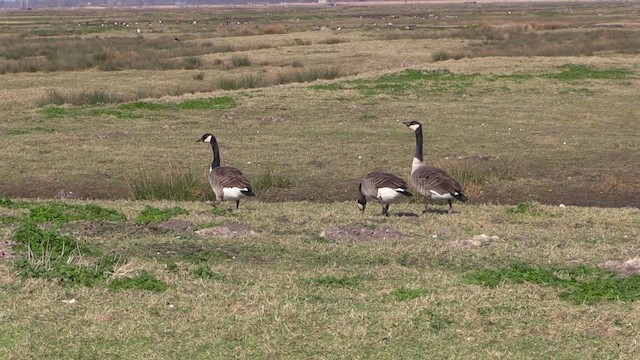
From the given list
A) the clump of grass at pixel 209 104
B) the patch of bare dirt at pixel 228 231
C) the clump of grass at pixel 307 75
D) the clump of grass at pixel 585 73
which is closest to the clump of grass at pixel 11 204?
the patch of bare dirt at pixel 228 231

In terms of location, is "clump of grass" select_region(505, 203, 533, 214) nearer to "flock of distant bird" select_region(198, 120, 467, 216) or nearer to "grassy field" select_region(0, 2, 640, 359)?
"grassy field" select_region(0, 2, 640, 359)

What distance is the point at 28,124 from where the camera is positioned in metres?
26.6

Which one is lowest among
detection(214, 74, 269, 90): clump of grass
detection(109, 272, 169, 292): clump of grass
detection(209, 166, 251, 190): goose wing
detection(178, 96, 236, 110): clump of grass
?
detection(214, 74, 269, 90): clump of grass

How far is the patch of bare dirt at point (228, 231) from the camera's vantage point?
13148 millimetres

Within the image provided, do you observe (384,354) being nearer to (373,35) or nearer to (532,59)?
(532,59)

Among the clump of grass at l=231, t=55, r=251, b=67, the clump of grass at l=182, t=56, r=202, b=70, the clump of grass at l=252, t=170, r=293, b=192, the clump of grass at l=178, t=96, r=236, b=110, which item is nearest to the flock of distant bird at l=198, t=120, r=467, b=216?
the clump of grass at l=252, t=170, r=293, b=192

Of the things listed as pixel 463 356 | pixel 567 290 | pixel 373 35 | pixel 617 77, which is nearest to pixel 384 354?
pixel 463 356

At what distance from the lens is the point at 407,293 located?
32.1 feet

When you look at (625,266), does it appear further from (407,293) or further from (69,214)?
(69,214)

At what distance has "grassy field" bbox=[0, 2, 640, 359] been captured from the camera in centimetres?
870

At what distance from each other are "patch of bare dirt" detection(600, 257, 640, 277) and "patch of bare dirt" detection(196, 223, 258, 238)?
4.79 m

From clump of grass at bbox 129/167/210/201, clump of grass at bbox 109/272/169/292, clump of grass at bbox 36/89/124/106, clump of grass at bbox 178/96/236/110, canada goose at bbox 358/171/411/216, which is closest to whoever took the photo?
clump of grass at bbox 109/272/169/292

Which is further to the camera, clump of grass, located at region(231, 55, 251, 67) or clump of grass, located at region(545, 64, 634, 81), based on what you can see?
clump of grass, located at region(231, 55, 251, 67)

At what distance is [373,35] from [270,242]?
189 ft
